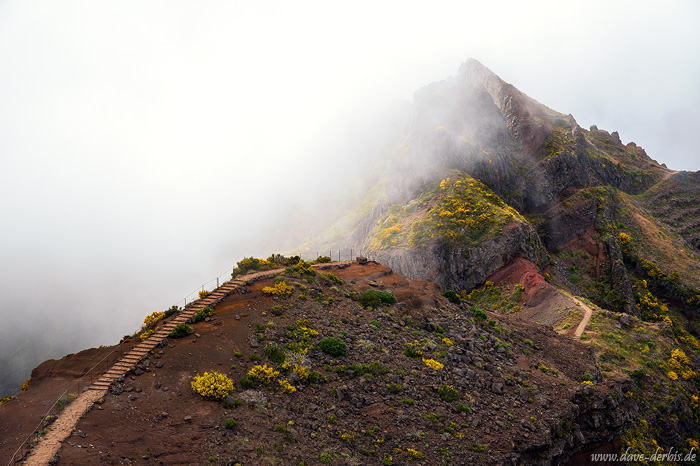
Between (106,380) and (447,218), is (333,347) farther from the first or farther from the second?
(447,218)

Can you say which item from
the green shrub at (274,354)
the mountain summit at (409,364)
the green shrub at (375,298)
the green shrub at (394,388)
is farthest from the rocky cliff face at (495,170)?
the green shrub at (274,354)

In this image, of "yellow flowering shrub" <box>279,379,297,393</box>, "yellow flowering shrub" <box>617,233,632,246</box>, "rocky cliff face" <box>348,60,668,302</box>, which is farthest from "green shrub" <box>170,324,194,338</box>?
"yellow flowering shrub" <box>617,233,632,246</box>

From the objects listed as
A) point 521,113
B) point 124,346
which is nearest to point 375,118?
point 521,113

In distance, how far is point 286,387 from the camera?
2959cm

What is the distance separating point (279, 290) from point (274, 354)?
8245mm

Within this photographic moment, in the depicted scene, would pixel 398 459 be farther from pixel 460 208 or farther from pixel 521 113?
pixel 521 113

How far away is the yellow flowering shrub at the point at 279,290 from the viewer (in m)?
38.8

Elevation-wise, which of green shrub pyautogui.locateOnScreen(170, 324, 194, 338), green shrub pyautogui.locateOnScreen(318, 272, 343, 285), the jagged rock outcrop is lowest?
green shrub pyautogui.locateOnScreen(170, 324, 194, 338)

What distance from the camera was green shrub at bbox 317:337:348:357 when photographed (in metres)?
34.4

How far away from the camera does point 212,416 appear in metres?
25.9

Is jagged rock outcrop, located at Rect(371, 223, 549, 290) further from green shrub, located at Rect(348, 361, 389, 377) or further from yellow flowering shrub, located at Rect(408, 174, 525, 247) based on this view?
green shrub, located at Rect(348, 361, 389, 377)

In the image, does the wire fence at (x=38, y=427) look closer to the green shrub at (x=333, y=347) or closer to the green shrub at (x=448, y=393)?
the green shrub at (x=333, y=347)

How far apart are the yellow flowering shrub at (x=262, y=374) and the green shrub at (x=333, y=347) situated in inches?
210

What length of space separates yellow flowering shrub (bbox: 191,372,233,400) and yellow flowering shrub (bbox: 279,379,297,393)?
3656 millimetres
